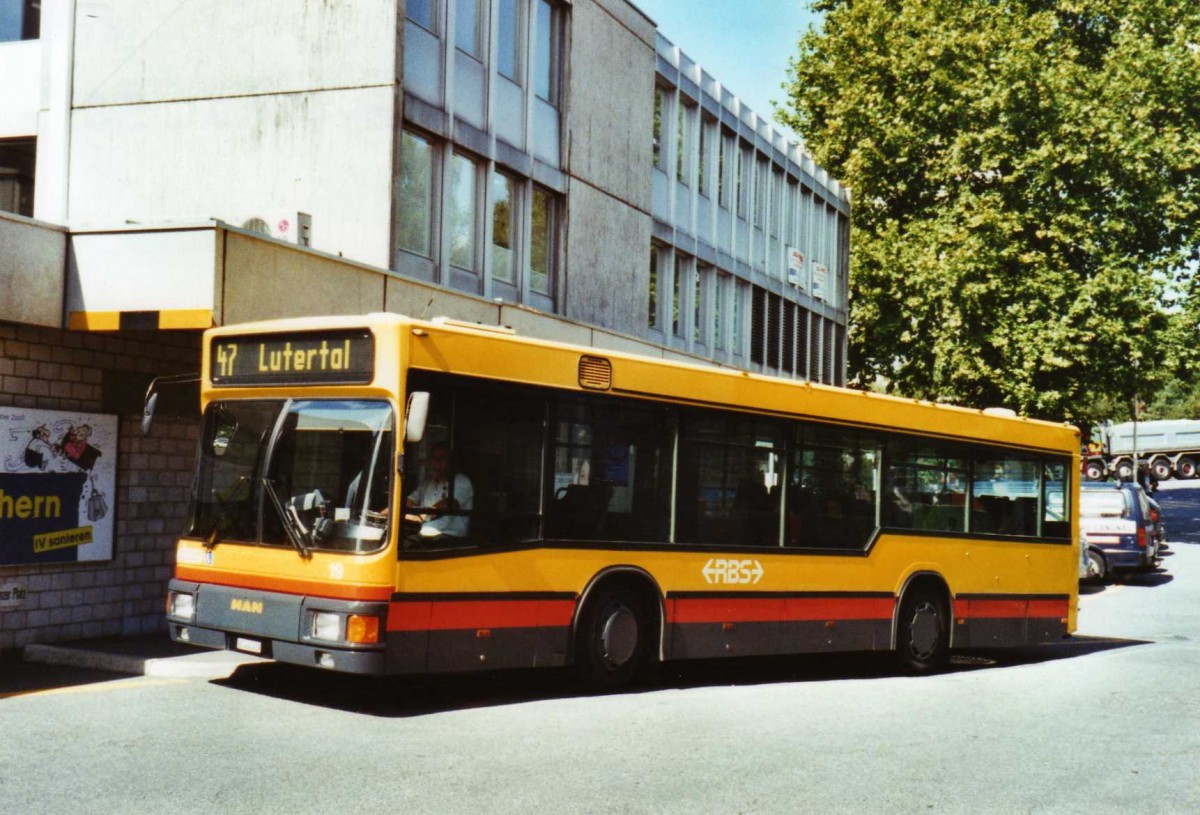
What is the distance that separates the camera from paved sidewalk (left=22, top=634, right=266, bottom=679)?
10.1 meters

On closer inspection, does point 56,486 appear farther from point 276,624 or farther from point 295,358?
point 276,624

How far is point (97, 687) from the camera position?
31.3 ft

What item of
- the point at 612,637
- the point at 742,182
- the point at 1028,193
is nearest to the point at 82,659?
the point at 612,637

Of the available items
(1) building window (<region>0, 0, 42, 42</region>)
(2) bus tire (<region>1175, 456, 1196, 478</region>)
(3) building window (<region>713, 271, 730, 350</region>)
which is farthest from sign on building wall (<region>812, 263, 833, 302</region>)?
(2) bus tire (<region>1175, 456, 1196, 478</region>)

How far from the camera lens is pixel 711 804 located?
6289 millimetres

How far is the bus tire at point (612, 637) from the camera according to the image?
384 inches

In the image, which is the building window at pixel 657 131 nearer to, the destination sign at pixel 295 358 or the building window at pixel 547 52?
the building window at pixel 547 52

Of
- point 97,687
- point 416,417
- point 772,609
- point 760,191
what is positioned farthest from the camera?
point 760,191

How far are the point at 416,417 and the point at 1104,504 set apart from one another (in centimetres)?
2015

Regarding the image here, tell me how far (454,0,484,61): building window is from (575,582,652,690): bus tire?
30.7ft

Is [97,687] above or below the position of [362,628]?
below

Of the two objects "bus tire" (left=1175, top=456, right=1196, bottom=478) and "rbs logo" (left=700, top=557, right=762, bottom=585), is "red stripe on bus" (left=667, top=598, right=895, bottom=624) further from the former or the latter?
"bus tire" (left=1175, top=456, right=1196, bottom=478)

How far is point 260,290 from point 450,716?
5.00m

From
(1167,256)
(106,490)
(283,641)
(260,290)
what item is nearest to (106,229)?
(260,290)
